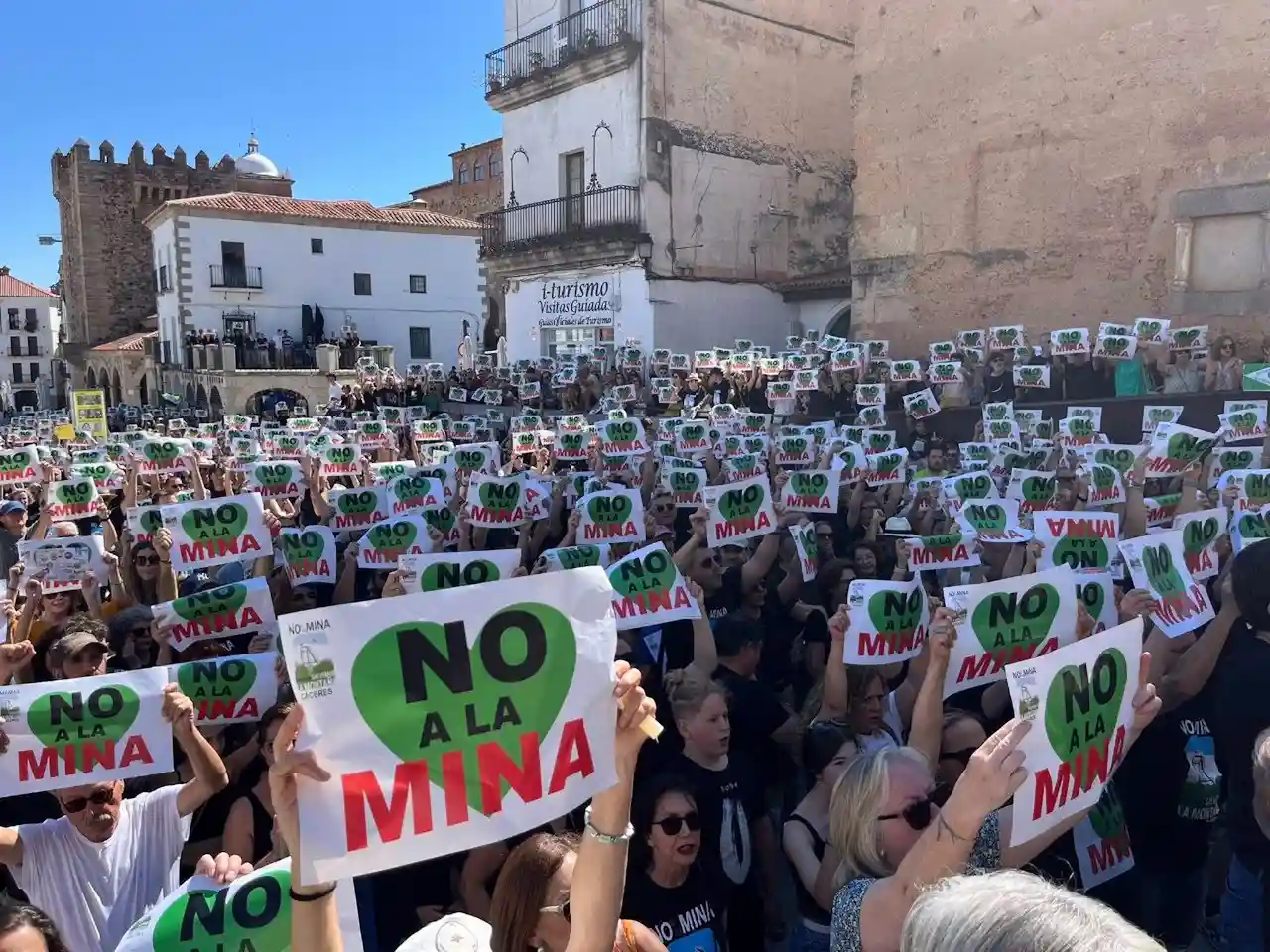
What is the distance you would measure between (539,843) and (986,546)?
16.2 feet

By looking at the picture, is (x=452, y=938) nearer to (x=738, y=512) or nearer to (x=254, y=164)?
(x=738, y=512)

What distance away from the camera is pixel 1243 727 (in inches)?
125

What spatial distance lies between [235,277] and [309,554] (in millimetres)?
38796

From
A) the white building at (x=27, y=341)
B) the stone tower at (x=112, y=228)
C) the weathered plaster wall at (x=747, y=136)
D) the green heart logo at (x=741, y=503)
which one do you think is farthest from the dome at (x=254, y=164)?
the green heart logo at (x=741, y=503)

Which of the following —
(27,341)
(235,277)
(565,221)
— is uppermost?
(565,221)

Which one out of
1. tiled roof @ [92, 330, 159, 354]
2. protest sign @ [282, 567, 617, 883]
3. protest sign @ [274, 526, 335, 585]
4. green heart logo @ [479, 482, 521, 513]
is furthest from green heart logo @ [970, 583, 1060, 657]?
tiled roof @ [92, 330, 159, 354]

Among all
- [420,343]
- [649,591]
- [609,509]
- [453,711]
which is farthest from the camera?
[420,343]

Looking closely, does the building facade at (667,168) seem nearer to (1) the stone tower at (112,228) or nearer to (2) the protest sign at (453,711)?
(2) the protest sign at (453,711)

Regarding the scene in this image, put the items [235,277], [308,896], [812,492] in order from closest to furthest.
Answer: [308,896], [812,492], [235,277]

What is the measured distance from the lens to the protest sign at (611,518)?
675cm

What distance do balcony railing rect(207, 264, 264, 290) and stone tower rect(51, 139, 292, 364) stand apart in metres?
13.6

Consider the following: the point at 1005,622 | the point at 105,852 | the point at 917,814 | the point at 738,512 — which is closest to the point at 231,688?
the point at 105,852

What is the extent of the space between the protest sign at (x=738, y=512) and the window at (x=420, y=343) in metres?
41.2

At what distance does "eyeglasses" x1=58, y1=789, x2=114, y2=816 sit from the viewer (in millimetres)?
3133
